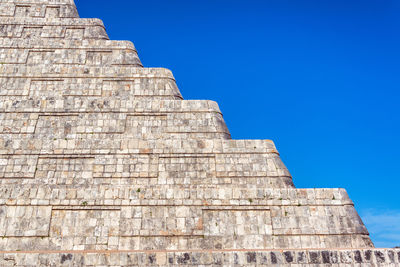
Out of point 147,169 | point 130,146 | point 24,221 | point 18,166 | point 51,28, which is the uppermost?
point 51,28

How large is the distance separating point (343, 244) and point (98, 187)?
27.2ft

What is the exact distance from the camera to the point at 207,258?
1153 centimetres

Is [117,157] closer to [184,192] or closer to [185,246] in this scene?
[184,192]

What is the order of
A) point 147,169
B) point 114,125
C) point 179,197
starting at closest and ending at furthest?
point 179,197 → point 147,169 → point 114,125

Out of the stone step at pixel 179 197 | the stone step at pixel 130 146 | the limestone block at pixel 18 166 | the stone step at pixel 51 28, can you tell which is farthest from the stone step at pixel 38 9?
the stone step at pixel 179 197

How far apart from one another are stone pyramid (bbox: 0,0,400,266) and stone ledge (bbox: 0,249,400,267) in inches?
1.2

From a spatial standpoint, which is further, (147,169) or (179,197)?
(147,169)

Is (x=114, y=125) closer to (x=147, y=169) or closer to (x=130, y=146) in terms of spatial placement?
(x=130, y=146)

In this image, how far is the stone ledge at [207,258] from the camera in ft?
37.1

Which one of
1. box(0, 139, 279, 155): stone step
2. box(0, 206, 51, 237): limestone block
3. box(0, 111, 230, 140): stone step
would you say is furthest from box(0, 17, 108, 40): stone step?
box(0, 206, 51, 237): limestone block

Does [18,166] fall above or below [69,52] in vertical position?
below

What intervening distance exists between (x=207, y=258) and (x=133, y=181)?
4096 mm

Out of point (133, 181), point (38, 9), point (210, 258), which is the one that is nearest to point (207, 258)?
point (210, 258)

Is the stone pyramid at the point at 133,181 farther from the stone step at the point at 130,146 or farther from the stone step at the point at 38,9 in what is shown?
the stone step at the point at 38,9
